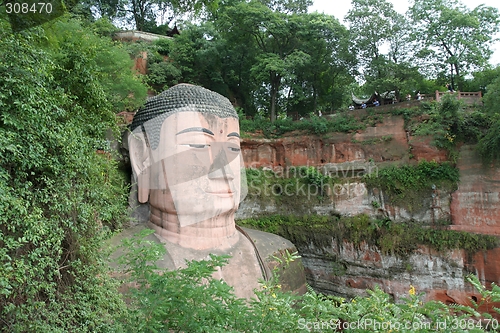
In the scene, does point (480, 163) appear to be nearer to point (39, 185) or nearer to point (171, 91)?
point (171, 91)

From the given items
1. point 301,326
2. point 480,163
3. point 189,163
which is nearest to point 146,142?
point 189,163

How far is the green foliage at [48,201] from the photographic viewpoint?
3.12 metres

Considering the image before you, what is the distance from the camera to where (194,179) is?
6180mm

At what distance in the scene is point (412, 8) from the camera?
1528 centimetres

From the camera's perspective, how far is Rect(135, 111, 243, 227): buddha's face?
20.2ft

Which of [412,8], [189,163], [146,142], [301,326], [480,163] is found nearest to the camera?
[301,326]

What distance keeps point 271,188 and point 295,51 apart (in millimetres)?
6440

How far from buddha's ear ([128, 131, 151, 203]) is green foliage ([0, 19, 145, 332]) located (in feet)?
6.48

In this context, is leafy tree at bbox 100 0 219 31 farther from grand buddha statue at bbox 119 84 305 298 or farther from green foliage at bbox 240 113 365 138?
grand buddha statue at bbox 119 84 305 298

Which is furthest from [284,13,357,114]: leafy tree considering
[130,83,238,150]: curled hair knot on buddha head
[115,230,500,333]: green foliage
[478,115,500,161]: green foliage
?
[115,230,500,333]: green foliage

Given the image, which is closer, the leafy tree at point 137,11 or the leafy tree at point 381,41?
the leafy tree at point 381,41

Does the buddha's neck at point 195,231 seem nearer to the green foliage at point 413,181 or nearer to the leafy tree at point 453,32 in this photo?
the green foliage at point 413,181

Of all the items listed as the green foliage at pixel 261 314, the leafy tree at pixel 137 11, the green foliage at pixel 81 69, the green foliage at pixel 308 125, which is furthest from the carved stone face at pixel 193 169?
the leafy tree at pixel 137 11

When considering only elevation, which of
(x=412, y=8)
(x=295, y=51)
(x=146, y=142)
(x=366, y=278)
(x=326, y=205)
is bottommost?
(x=366, y=278)
